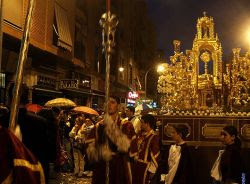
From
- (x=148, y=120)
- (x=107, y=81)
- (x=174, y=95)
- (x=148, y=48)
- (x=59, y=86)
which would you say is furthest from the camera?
(x=148, y=48)

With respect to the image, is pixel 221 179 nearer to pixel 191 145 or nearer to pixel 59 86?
pixel 191 145

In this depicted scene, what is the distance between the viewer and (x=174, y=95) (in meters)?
12.5

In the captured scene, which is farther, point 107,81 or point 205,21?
point 205,21

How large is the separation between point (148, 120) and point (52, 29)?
14309mm

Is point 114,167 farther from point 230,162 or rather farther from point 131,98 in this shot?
point 131,98

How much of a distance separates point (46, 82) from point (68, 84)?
205 centimetres

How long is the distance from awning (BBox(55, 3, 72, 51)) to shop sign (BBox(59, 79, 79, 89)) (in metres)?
1.90

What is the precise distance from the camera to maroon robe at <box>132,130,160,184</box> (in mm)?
6480

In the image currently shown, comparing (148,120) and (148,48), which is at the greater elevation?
(148,48)

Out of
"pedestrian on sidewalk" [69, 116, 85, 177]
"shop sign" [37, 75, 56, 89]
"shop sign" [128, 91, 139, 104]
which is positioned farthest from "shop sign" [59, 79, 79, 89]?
"shop sign" [128, 91, 139, 104]

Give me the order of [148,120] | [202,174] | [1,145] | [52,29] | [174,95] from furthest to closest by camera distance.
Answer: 1. [52,29]
2. [174,95]
3. [202,174]
4. [148,120]
5. [1,145]

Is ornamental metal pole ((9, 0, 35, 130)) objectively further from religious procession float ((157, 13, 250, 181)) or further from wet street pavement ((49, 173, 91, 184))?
wet street pavement ((49, 173, 91, 184))

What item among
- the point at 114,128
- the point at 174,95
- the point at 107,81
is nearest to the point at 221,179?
the point at 114,128

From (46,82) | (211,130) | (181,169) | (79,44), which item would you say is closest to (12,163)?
(181,169)
